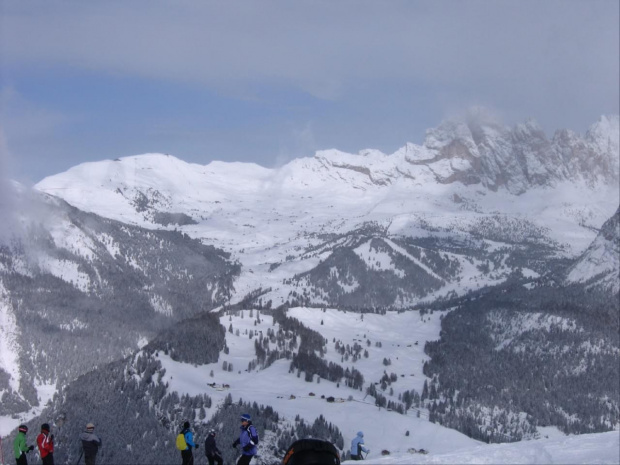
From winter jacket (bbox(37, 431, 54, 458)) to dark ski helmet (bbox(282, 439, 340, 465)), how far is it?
99.3 feet

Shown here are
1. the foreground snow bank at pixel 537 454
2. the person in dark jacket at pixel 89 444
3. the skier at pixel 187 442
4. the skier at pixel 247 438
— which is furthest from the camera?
the skier at pixel 187 442

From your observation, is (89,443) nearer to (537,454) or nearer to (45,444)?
(45,444)

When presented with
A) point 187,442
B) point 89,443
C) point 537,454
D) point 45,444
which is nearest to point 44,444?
point 45,444

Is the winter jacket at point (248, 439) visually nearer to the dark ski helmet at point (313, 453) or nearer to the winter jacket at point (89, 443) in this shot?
the winter jacket at point (89, 443)

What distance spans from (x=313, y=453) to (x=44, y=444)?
3104cm

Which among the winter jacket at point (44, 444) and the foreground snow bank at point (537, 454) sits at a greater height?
the foreground snow bank at point (537, 454)

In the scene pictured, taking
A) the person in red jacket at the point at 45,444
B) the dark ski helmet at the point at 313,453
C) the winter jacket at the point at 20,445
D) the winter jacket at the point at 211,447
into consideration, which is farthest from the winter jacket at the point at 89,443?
the dark ski helmet at the point at 313,453

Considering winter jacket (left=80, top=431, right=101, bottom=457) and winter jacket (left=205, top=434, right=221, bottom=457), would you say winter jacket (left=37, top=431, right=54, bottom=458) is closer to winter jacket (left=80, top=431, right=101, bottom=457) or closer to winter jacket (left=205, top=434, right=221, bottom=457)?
winter jacket (left=80, top=431, right=101, bottom=457)

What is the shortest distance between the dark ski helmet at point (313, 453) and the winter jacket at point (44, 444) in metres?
30.3

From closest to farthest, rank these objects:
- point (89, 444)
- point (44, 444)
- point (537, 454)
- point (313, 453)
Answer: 1. point (313, 453)
2. point (537, 454)
3. point (44, 444)
4. point (89, 444)

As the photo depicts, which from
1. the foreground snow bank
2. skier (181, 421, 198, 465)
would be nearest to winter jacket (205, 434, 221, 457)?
skier (181, 421, 198, 465)

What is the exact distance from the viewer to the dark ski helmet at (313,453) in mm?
22953

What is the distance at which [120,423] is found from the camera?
443ft

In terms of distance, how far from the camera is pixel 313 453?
23.1 meters
